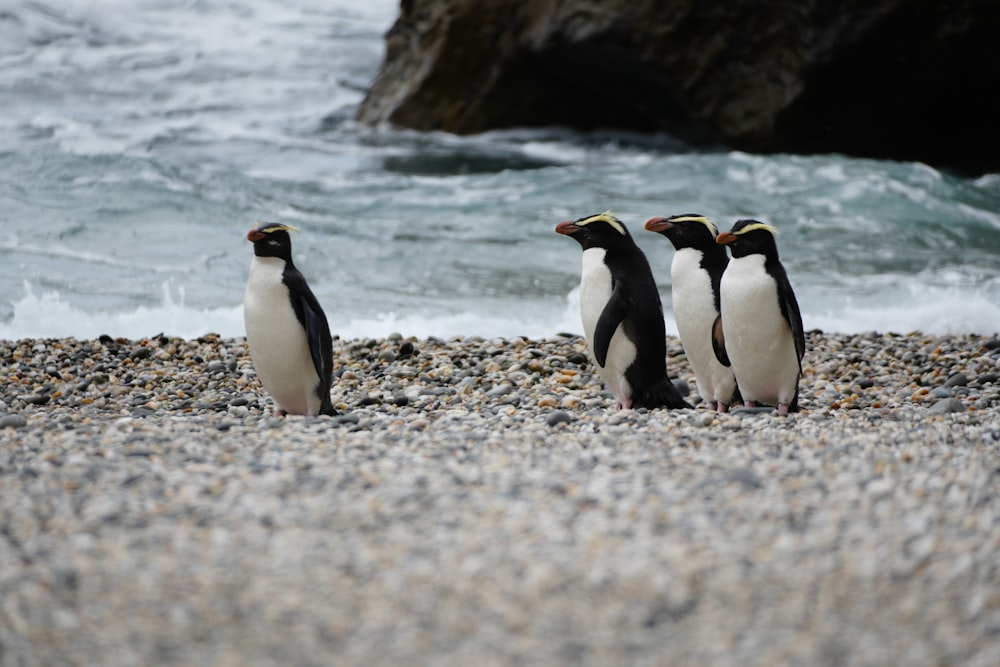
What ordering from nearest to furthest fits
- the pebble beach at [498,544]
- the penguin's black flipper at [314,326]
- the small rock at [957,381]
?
the pebble beach at [498,544] → the penguin's black flipper at [314,326] → the small rock at [957,381]

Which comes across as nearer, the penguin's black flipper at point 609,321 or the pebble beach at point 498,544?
the pebble beach at point 498,544

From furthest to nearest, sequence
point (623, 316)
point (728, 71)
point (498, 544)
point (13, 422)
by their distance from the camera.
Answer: point (728, 71) → point (623, 316) → point (13, 422) → point (498, 544)

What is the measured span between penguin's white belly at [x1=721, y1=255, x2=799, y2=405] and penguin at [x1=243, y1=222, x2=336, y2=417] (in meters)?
1.90

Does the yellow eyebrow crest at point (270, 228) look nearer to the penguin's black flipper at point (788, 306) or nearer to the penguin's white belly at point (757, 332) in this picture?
the penguin's white belly at point (757, 332)

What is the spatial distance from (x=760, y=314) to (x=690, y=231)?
57 cm

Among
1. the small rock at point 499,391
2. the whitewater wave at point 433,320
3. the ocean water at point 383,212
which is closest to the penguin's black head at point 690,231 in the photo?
the small rock at point 499,391

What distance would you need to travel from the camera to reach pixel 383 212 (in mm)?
13203

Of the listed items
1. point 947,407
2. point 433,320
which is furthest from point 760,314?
point 433,320

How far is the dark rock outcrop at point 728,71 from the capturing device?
44.9 ft

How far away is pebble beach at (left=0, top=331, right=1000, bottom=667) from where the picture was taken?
7.82ft

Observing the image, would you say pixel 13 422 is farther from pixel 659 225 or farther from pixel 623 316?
pixel 659 225

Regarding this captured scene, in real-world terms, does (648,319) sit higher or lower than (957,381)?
higher

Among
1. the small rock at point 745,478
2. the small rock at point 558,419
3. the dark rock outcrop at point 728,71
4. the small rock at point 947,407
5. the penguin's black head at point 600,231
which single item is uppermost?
the dark rock outcrop at point 728,71

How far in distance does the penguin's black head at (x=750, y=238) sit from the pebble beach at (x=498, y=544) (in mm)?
1052
